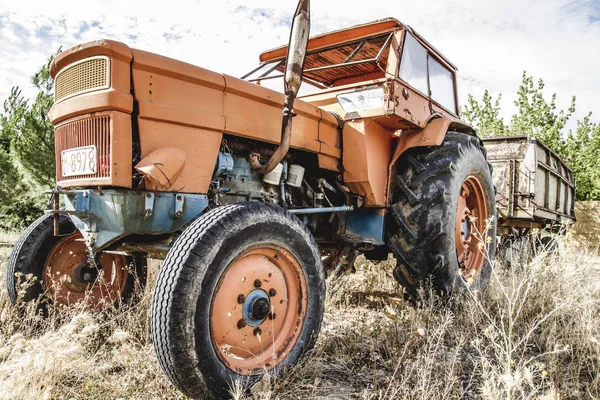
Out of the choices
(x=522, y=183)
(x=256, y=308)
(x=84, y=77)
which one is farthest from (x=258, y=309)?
(x=522, y=183)

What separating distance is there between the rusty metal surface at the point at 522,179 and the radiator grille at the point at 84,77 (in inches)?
205

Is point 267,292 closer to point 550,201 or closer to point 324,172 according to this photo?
point 324,172

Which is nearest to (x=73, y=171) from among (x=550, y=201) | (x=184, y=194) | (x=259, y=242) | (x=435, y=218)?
(x=184, y=194)

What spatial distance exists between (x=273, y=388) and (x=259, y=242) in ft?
2.33

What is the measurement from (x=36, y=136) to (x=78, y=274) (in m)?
8.85

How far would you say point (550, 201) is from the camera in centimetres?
679

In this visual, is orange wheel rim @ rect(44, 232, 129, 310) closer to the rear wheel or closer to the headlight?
the rear wheel

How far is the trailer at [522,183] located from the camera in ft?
19.1

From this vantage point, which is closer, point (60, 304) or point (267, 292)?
point (267, 292)

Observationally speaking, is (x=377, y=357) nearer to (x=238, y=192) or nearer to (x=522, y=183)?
(x=238, y=192)

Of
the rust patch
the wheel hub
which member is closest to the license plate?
the rust patch

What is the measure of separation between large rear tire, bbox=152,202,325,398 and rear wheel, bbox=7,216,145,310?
3.24 feet

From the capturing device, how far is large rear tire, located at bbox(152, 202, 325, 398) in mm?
1837

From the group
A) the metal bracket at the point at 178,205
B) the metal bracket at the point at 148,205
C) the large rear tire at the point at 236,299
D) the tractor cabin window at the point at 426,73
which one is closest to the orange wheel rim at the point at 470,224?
the tractor cabin window at the point at 426,73
